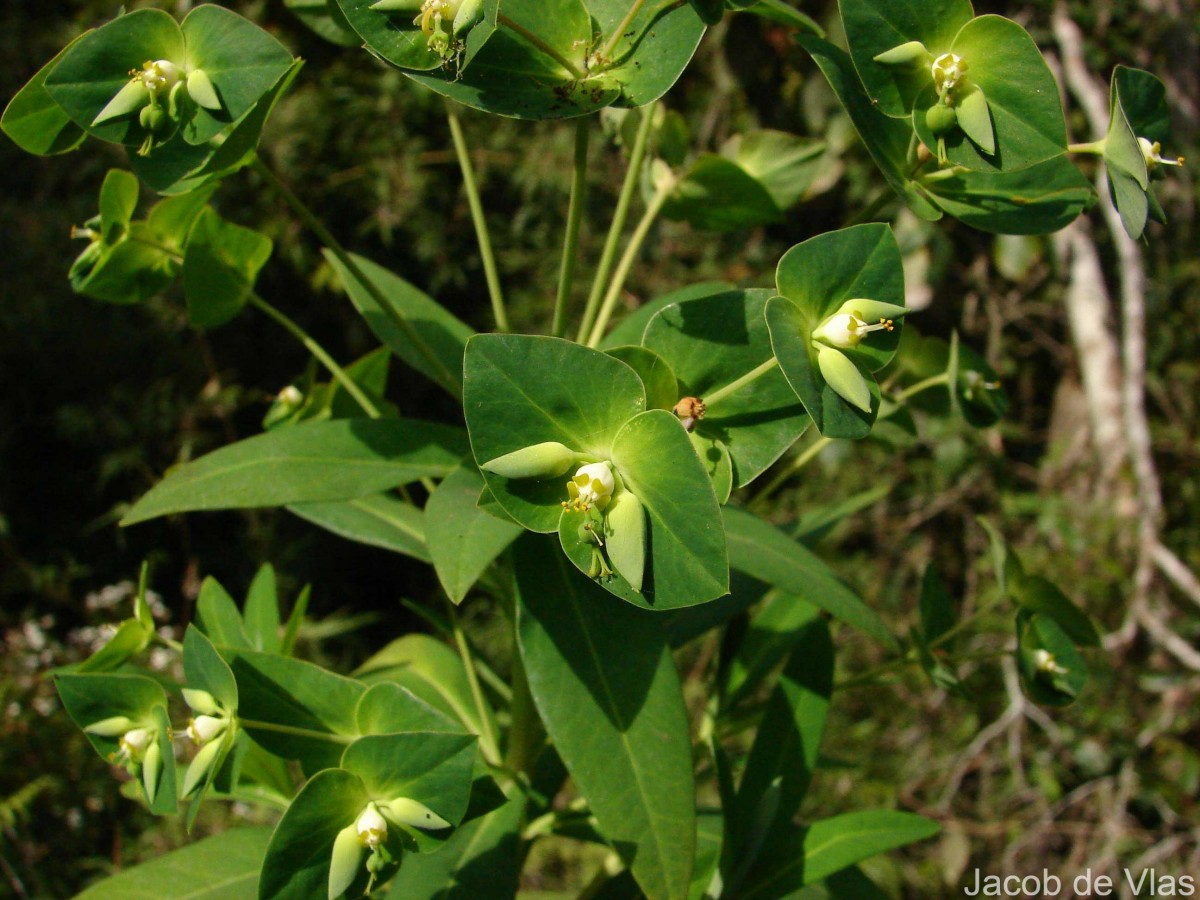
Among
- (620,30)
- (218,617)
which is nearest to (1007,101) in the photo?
(620,30)

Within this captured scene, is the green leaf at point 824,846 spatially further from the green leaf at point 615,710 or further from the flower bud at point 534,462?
the flower bud at point 534,462

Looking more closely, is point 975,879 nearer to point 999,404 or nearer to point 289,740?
point 999,404

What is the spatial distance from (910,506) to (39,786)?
2351 mm

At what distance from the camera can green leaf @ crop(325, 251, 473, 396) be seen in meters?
0.99

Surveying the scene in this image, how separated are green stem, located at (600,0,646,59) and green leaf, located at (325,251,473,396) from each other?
13.5 inches

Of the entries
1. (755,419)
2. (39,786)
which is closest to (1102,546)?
(755,419)

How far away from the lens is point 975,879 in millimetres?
2264

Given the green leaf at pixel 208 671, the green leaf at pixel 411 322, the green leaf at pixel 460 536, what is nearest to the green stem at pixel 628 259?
the green leaf at pixel 411 322

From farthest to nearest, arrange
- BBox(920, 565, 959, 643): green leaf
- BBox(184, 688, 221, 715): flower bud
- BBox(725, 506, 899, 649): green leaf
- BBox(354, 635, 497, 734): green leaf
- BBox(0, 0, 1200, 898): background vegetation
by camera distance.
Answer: BBox(0, 0, 1200, 898): background vegetation, BBox(354, 635, 497, 734): green leaf, BBox(920, 565, 959, 643): green leaf, BBox(725, 506, 899, 649): green leaf, BBox(184, 688, 221, 715): flower bud

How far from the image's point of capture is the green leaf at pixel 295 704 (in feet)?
2.58

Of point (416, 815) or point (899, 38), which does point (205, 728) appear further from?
point (899, 38)

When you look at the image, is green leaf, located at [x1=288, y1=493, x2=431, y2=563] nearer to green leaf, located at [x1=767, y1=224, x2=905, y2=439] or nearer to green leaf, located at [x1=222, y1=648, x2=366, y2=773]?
green leaf, located at [x1=222, y1=648, x2=366, y2=773]

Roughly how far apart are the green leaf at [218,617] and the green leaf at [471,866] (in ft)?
0.95

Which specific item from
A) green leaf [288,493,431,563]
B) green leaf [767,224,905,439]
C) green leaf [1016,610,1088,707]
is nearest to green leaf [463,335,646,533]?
green leaf [767,224,905,439]
